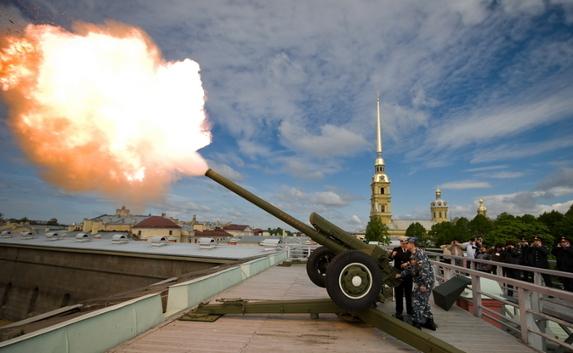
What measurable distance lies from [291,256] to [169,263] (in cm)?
852

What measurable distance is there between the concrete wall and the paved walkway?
50.5 ft

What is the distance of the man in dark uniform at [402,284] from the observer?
6758mm

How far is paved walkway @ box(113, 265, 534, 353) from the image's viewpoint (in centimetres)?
521

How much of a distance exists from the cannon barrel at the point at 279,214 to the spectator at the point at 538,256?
750 cm

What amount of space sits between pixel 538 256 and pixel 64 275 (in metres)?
33.1

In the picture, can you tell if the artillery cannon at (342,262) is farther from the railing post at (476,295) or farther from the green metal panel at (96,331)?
the green metal panel at (96,331)

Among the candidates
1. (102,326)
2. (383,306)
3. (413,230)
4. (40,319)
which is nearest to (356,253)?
(383,306)

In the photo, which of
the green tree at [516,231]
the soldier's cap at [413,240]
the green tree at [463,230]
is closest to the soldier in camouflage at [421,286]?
the soldier's cap at [413,240]

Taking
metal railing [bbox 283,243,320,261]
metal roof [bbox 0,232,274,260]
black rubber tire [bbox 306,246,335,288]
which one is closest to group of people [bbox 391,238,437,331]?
black rubber tire [bbox 306,246,335,288]

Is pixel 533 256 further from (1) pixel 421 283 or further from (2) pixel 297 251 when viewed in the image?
(2) pixel 297 251

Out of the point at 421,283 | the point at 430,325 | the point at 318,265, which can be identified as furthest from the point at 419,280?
the point at 318,265

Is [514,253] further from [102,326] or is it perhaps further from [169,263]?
[169,263]

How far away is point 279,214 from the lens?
7.12m

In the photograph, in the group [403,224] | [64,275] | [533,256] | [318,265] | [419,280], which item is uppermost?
[403,224]
